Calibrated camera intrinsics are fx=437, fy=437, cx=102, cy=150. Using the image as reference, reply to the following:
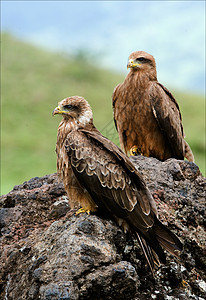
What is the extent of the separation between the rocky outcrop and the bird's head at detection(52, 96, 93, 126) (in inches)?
43.0

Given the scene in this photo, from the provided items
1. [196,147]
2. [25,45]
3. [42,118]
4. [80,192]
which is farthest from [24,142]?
[25,45]

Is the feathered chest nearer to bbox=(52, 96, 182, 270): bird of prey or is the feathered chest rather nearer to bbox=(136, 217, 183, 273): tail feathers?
bbox=(52, 96, 182, 270): bird of prey

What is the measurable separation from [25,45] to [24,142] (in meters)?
17.4

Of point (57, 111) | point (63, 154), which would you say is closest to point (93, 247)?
point (63, 154)

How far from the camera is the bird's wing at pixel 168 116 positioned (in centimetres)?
730

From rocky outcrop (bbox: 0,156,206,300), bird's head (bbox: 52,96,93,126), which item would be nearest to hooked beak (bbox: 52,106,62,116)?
bird's head (bbox: 52,96,93,126)

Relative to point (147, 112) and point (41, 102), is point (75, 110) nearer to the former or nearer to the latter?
point (147, 112)

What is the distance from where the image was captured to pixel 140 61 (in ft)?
24.3

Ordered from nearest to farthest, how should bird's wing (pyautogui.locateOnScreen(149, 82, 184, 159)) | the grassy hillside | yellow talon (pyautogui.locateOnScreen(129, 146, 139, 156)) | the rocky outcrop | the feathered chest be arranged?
1. the rocky outcrop
2. the feathered chest
3. bird's wing (pyautogui.locateOnScreen(149, 82, 184, 159))
4. yellow talon (pyautogui.locateOnScreen(129, 146, 139, 156))
5. the grassy hillside

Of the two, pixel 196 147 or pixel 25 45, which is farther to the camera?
pixel 25 45

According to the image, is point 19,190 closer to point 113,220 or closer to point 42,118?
point 113,220

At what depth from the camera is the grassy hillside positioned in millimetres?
17311

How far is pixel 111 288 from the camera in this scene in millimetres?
4242

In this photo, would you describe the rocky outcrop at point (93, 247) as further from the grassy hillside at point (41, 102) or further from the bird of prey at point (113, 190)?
the grassy hillside at point (41, 102)
